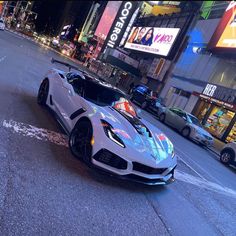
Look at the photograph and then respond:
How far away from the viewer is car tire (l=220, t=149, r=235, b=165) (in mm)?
14846

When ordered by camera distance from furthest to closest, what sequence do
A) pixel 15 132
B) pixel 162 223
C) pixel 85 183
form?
pixel 15 132, pixel 85 183, pixel 162 223

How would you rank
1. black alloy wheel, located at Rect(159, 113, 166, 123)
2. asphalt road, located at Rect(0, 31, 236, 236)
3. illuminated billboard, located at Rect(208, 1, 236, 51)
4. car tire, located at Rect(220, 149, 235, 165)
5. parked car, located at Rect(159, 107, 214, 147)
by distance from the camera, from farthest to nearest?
illuminated billboard, located at Rect(208, 1, 236, 51) → black alloy wheel, located at Rect(159, 113, 166, 123) → parked car, located at Rect(159, 107, 214, 147) → car tire, located at Rect(220, 149, 235, 165) → asphalt road, located at Rect(0, 31, 236, 236)

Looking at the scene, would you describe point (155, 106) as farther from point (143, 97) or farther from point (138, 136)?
point (138, 136)

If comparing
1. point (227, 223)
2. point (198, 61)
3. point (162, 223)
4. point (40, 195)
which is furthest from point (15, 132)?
point (198, 61)

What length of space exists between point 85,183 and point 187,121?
15.5 metres

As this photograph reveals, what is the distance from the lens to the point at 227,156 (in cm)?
1512

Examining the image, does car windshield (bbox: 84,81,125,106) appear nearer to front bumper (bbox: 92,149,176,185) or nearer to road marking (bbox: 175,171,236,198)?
front bumper (bbox: 92,149,176,185)

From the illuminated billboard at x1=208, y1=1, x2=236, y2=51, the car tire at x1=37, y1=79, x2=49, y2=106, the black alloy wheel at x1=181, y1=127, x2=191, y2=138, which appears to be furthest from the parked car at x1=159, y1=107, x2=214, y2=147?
the car tire at x1=37, y1=79, x2=49, y2=106

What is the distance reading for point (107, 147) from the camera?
546 centimetres

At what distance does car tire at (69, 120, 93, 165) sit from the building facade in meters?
21.0

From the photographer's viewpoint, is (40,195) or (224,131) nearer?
(40,195)

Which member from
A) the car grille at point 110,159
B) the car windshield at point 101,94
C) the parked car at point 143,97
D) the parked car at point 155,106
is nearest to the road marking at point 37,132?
the car windshield at point 101,94

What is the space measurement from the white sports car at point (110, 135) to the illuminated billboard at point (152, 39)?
39.3 metres

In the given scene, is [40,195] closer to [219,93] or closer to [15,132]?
[15,132]
